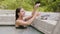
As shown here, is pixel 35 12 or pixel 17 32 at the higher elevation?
pixel 35 12

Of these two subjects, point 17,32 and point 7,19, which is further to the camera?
point 7,19

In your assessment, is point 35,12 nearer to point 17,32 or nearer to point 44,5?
point 17,32

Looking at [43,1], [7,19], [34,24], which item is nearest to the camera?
[34,24]

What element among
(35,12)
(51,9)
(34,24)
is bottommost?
(51,9)

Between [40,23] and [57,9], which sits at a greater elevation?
[40,23]

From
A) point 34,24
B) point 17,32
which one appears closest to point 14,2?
point 34,24

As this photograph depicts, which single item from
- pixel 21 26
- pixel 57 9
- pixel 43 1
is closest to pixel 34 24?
pixel 21 26

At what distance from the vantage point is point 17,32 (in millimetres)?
4891

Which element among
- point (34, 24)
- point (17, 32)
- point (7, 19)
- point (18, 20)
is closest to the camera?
point (17, 32)

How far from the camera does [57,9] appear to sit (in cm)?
1103

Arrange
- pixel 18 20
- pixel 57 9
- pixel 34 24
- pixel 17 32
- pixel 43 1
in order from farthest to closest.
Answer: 1. pixel 43 1
2. pixel 57 9
3. pixel 34 24
4. pixel 18 20
5. pixel 17 32

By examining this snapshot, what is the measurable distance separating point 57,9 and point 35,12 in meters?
5.98

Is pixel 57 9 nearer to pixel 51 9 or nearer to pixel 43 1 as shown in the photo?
pixel 51 9

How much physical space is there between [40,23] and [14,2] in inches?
253
